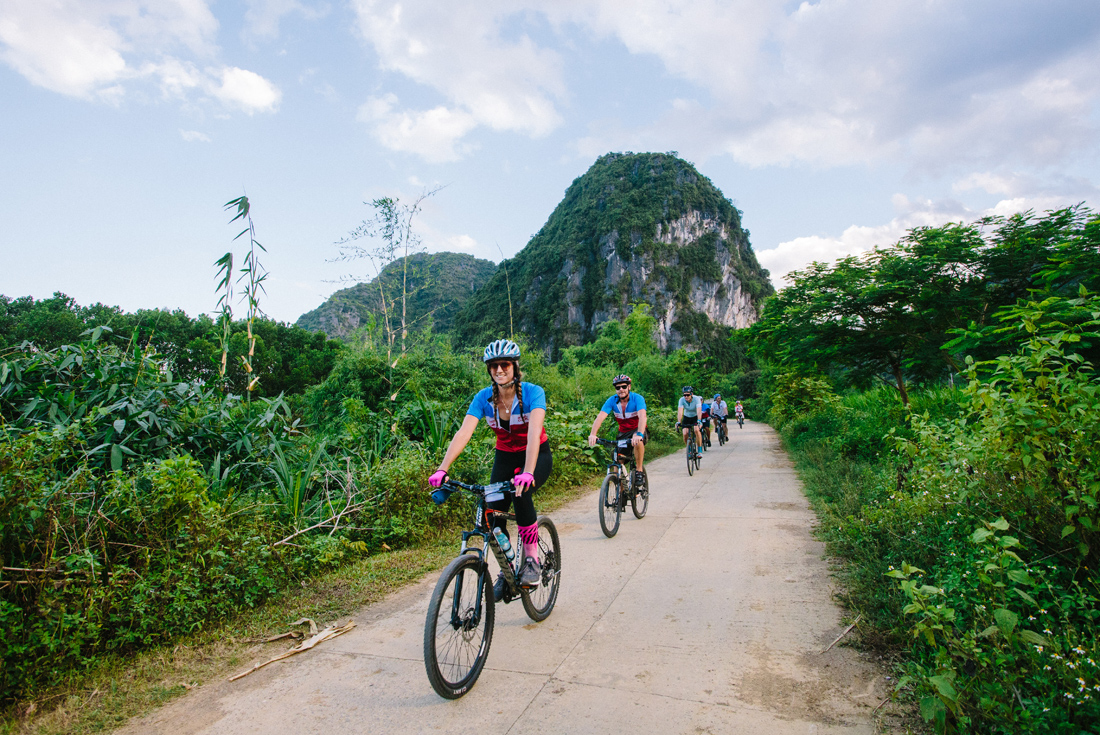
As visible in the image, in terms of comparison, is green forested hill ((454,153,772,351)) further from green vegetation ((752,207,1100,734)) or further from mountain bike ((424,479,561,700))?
mountain bike ((424,479,561,700))

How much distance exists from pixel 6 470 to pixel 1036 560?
5189mm

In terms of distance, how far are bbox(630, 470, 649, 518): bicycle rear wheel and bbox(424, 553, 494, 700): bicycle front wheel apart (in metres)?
3.96

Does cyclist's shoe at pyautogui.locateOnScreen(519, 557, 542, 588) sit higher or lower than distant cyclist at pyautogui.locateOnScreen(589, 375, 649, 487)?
lower

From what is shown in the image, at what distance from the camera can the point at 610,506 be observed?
20.9 feet

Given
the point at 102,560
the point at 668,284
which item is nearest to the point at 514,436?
the point at 102,560

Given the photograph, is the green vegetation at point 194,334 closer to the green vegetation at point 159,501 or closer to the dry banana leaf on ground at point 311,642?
the green vegetation at point 159,501

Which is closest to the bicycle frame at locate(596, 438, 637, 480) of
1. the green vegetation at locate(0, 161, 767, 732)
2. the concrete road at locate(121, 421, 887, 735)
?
the concrete road at locate(121, 421, 887, 735)

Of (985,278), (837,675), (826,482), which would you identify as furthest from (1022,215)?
(837,675)

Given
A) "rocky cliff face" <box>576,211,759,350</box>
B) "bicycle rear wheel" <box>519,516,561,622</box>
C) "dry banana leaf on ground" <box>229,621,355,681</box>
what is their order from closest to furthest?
"dry banana leaf on ground" <box>229,621,355,681</box> < "bicycle rear wheel" <box>519,516,561,622</box> < "rocky cliff face" <box>576,211,759,350</box>

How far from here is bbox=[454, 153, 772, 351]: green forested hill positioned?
105m

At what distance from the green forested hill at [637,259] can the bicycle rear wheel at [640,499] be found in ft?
299

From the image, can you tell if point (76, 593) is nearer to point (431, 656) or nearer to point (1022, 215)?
point (431, 656)

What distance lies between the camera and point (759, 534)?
20.0 feet

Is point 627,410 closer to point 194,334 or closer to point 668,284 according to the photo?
point 194,334
